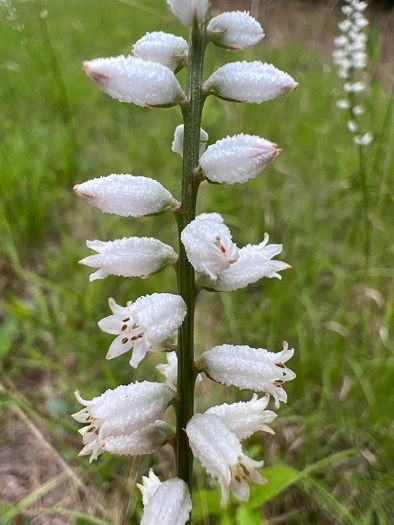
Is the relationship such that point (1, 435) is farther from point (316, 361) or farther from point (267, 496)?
point (316, 361)

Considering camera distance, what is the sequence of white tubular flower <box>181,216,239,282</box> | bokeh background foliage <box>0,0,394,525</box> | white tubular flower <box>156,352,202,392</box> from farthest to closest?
bokeh background foliage <box>0,0,394,525</box> < white tubular flower <box>156,352,202,392</box> < white tubular flower <box>181,216,239,282</box>

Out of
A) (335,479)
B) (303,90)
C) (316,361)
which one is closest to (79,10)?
(303,90)

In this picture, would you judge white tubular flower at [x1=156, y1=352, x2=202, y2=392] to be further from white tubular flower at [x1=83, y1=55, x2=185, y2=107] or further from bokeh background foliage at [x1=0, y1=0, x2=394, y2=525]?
white tubular flower at [x1=83, y1=55, x2=185, y2=107]

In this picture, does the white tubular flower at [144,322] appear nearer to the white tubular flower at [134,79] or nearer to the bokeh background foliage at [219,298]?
the white tubular flower at [134,79]

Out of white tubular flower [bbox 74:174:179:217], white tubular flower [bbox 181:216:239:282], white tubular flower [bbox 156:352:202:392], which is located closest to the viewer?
white tubular flower [bbox 181:216:239:282]

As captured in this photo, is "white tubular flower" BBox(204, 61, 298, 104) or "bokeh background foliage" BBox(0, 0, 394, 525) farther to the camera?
"bokeh background foliage" BBox(0, 0, 394, 525)

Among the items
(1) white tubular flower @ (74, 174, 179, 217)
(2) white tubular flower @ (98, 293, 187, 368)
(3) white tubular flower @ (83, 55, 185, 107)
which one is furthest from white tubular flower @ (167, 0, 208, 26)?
(2) white tubular flower @ (98, 293, 187, 368)
